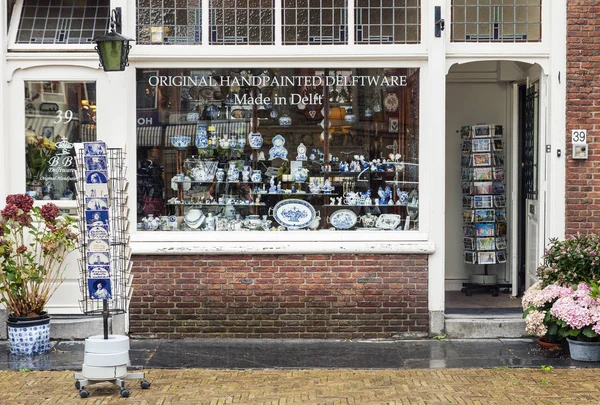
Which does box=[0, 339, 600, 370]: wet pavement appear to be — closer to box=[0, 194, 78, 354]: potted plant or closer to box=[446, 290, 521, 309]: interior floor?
box=[0, 194, 78, 354]: potted plant

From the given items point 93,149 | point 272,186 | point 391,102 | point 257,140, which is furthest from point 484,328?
point 93,149

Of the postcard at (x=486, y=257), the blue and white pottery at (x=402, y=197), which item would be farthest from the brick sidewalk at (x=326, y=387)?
the postcard at (x=486, y=257)

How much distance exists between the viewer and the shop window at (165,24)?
31.9ft

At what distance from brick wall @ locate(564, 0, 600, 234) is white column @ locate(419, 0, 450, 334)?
1.29m

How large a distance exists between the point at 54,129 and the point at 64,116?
7.0 inches

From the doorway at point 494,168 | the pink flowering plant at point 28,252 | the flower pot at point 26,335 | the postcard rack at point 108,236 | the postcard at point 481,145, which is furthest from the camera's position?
the postcard at point 481,145

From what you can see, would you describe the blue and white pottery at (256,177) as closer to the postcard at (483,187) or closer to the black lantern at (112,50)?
the black lantern at (112,50)

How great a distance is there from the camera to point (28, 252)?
9.60 metres

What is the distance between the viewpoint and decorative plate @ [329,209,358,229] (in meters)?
9.94

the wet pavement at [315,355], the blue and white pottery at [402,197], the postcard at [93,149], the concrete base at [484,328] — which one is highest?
the postcard at [93,149]

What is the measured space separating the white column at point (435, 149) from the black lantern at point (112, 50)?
3104mm

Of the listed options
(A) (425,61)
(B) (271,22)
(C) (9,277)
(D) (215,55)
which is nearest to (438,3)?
(A) (425,61)

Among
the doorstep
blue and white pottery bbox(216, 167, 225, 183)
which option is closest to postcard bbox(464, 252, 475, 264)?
the doorstep

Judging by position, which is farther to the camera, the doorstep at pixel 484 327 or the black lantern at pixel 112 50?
the doorstep at pixel 484 327
